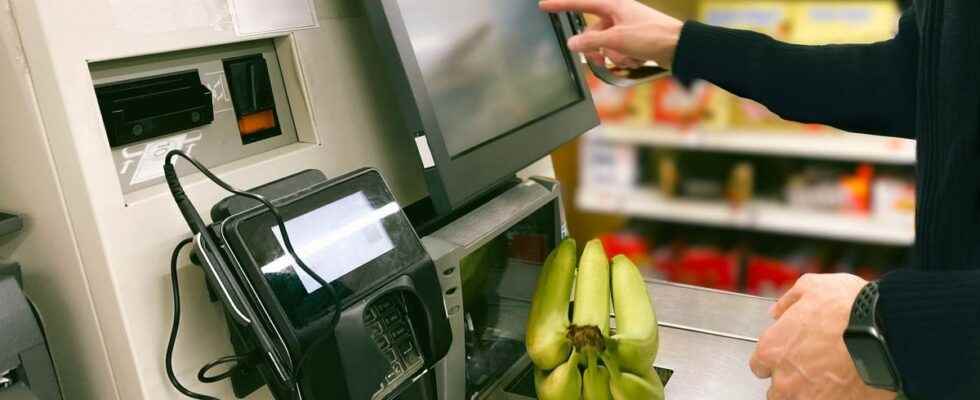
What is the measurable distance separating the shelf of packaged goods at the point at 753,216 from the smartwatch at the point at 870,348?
63.5 inches

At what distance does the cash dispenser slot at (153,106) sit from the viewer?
0.68 m

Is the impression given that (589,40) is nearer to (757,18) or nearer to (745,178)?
(757,18)

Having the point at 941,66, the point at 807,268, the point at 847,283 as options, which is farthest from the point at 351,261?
the point at 807,268

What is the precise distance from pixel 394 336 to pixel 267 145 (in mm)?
247

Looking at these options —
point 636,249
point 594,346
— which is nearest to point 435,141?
point 594,346

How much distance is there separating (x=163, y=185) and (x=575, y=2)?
54 cm

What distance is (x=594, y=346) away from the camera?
0.78m

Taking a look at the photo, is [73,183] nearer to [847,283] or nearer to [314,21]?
[314,21]

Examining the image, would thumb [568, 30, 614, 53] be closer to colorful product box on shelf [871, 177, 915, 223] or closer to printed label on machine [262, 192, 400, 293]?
printed label on machine [262, 192, 400, 293]

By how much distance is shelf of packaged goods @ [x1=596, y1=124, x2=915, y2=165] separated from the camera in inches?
81.0

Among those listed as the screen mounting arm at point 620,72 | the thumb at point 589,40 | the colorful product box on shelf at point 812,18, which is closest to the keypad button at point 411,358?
the thumb at point 589,40

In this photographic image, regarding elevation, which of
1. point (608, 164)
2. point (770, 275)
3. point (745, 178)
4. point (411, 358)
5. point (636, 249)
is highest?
point (411, 358)

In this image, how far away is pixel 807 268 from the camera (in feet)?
7.67

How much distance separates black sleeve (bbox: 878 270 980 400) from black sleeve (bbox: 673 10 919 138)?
33 cm
